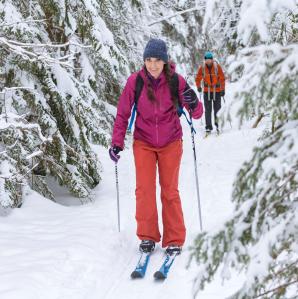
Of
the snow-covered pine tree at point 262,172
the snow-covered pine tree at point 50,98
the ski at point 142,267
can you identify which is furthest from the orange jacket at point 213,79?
the snow-covered pine tree at point 262,172

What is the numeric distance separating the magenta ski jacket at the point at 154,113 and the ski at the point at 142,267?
1226 millimetres

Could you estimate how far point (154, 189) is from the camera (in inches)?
230

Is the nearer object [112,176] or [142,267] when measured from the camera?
[142,267]

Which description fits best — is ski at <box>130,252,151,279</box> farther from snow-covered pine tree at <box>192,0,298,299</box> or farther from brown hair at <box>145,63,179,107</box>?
snow-covered pine tree at <box>192,0,298,299</box>

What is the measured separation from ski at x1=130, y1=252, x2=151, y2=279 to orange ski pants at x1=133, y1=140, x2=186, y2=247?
0.27m

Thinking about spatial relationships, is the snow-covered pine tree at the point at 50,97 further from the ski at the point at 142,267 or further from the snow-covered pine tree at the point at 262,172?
the snow-covered pine tree at the point at 262,172

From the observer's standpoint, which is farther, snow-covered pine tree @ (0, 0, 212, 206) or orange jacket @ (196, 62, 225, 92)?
orange jacket @ (196, 62, 225, 92)

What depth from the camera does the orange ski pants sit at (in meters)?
5.75

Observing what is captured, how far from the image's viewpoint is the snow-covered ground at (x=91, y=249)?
502 centimetres

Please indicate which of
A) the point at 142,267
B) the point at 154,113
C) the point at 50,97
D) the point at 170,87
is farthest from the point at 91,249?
the point at 50,97

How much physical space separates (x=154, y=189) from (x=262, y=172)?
3458 mm

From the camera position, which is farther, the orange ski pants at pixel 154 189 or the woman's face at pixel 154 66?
the orange ski pants at pixel 154 189

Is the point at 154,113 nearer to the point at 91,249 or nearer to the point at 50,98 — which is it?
the point at 91,249

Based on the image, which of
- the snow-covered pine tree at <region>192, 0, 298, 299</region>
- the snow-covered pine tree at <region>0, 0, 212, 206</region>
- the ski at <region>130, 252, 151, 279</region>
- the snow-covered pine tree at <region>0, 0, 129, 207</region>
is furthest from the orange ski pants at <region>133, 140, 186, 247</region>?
the snow-covered pine tree at <region>192, 0, 298, 299</region>
